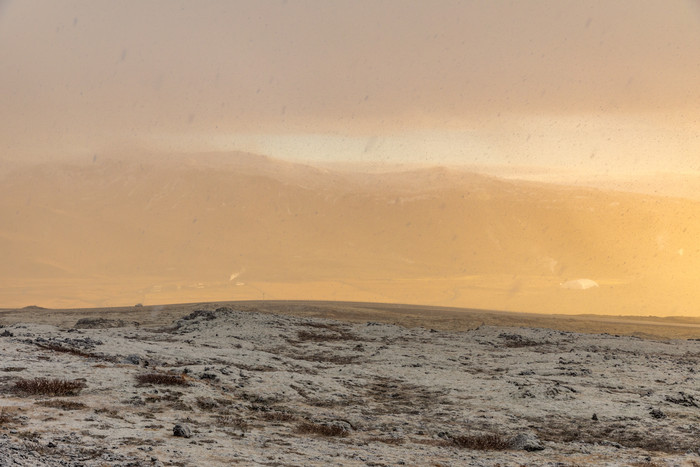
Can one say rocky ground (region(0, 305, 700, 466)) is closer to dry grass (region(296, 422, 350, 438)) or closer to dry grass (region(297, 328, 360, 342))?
dry grass (region(296, 422, 350, 438))

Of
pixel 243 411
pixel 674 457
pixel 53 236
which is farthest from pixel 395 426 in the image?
pixel 53 236

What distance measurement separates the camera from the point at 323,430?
16.7 meters

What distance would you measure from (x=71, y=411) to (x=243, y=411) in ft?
15.6

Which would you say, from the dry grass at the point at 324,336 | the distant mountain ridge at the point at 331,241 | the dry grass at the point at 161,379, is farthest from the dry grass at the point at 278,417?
the distant mountain ridge at the point at 331,241

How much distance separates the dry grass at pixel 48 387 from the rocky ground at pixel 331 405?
0.23ft

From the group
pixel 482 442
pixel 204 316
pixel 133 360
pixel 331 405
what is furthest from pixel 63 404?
pixel 204 316

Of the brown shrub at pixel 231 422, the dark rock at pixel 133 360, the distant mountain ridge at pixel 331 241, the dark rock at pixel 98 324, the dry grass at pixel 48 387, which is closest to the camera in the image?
the brown shrub at pixel 231 422

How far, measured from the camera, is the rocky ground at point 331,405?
13.9 meters

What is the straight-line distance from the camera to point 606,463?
14742 millimetres

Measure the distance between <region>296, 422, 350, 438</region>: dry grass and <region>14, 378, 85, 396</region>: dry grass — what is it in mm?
6299

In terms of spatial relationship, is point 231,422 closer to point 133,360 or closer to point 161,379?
point 161,379

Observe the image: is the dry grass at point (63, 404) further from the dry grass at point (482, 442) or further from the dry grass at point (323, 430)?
the dry grass at point (482, 442)

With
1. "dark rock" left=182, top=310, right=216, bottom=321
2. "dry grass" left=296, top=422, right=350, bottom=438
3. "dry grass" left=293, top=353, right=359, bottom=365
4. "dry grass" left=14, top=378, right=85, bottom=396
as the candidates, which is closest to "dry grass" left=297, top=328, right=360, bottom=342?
"dry grass" left=293, top=353, right=359, bottom=365

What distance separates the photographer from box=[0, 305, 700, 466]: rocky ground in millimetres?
13906
